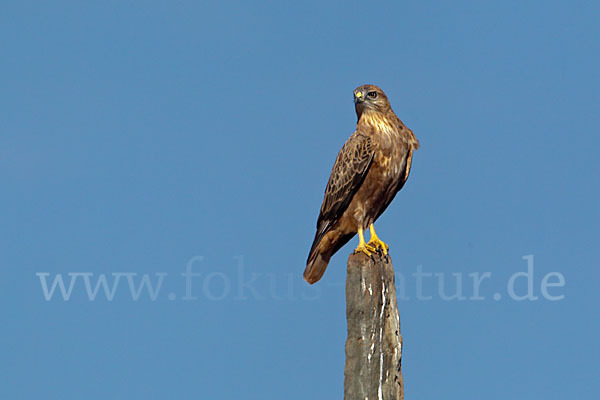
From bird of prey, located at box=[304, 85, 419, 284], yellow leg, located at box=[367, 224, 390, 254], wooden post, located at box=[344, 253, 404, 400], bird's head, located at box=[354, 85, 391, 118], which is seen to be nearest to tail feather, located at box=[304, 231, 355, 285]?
bird of prey, located at box=[304, 85, 419, 284]

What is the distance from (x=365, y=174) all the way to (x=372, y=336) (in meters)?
2.20

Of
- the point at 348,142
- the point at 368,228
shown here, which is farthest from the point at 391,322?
the point at 348,142

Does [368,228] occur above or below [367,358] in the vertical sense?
above

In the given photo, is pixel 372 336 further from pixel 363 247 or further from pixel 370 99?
pixel 370 99

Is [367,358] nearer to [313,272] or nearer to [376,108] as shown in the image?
[313,272]

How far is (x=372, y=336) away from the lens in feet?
26.7

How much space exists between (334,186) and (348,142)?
0.59m

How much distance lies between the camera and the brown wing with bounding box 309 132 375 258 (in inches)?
373

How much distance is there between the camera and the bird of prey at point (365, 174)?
9469 mm

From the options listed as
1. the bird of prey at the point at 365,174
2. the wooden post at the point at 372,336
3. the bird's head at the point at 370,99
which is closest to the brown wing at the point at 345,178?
the bird of prey at the point at 365,174

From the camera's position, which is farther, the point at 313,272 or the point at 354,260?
the point at 313,272

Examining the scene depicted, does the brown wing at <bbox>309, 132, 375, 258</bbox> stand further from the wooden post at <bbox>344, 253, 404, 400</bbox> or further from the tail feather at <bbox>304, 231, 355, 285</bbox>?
the wooden post at <bbox>344, 253, 404, 400</bbox>

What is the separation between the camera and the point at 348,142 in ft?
32.2

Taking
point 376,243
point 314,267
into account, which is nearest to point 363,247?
point 376,243
